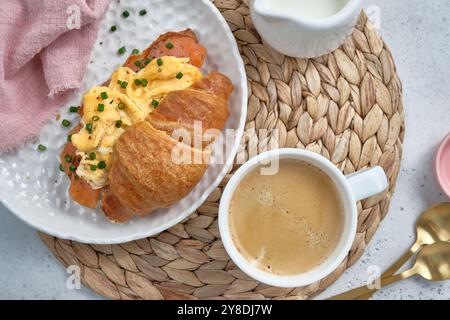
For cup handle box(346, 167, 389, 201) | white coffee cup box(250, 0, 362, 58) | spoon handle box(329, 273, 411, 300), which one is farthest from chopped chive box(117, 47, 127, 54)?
spoon handle box(329, 273, 411, 300)

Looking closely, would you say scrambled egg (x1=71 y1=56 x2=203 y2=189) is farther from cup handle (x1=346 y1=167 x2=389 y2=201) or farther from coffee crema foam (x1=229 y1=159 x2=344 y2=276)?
cup handle (x1=346 y1=167 x2=389 y2=201)

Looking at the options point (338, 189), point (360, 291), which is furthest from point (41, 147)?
point (360, 291)

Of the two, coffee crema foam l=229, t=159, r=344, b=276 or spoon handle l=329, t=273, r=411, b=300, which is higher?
coffee crema foam l=229, t=159, r=344, b=276

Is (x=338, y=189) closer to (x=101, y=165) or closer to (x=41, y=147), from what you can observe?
(x=101, y=165)

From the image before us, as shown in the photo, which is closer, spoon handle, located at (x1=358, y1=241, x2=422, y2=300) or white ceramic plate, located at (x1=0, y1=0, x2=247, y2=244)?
white ceramic plate, located at (x1=0, y1=0, x2=247, y2=244)

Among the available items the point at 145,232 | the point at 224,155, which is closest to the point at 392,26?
the point at 224,155
